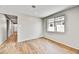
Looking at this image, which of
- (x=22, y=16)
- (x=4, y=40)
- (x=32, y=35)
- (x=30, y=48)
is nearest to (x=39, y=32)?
(x=32, y=35)

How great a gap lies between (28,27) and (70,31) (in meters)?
1.50

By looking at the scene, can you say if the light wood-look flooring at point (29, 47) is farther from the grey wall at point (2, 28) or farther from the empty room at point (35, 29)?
the grey wall at point (2, 28)

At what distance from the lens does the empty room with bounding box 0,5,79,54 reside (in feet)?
6.91

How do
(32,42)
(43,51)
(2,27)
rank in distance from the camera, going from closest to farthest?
(2,27) < (43,51) < (32,42)

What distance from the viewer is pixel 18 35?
97.6 inches

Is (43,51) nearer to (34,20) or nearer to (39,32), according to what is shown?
(39,32)

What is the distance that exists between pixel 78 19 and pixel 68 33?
2.08 ft

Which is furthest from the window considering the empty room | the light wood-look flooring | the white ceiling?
the light wood-look flooring

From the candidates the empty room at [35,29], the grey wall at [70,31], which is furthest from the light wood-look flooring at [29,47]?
the grey wall at [70,31]

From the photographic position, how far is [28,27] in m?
2.50

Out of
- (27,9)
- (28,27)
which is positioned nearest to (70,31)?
(28,27)

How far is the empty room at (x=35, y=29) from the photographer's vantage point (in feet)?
6.91

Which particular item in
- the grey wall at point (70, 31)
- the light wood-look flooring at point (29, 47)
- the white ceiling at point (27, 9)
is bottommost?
the light wood-look flooring at point (29, 47)

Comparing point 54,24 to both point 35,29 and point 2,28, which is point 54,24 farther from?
point 2,28
